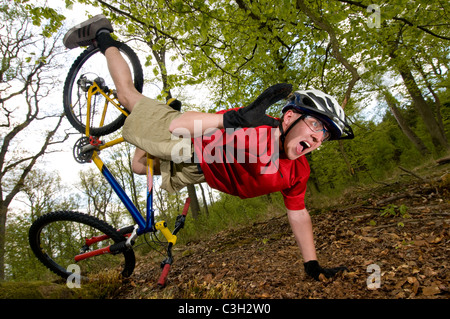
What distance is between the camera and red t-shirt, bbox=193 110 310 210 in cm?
194

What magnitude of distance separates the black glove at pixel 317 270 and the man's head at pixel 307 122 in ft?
3.77

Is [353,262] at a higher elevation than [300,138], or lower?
lower

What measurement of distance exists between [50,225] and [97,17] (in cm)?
295

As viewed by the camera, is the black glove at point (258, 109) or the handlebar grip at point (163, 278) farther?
the handlebar grip at point (163, 278)

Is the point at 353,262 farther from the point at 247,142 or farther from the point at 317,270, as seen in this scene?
the point at 247,142

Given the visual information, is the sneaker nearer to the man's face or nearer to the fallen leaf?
the man's face

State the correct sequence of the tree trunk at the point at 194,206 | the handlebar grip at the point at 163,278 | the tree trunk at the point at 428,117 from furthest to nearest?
1. the tree trunk at the point at 428,117
2. the tree trunk at the point at 194,206
3. the handlebar grip at the point at 163,278

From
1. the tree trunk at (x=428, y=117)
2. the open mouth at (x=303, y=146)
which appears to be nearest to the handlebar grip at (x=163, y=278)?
the open mouth at (x=303, y=146)

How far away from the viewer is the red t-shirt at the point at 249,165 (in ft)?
6.38

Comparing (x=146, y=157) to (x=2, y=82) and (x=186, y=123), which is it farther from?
(x=2, y=82)

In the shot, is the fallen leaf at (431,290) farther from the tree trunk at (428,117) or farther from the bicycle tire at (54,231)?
the tree trunk at (428,117)

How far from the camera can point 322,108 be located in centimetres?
204

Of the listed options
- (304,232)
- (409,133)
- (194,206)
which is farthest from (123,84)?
(409,133)

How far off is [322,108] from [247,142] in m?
0.81
